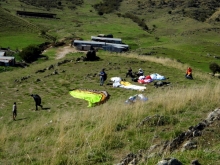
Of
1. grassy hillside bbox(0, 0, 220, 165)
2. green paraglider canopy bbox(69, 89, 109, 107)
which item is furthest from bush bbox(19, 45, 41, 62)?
green paraglider canopy bbox(69, 89, 109, 107)

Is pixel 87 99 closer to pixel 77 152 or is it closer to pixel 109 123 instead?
pixel 109 123

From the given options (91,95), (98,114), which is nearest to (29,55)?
(91,95)

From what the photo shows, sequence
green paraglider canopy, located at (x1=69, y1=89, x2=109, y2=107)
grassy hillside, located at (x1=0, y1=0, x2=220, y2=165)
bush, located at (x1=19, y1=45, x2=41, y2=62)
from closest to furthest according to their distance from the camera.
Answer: grassy hillside, located at (x1=0, y1=0, x2=220, y2=165) → green paraglider canopy, located at (x1=69, y1=89, x2=109, y2=107) → bush, located at (x1=19, y1=45, x2=41, y2=62)

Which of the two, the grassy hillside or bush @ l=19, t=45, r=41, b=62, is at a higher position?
the grassy hillside

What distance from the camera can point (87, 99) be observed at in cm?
2259

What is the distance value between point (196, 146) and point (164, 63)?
29.7 m

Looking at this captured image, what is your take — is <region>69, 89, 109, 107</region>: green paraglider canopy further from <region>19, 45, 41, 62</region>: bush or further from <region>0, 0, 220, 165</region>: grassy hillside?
<region>19, 45, 41, 62</region>: bush

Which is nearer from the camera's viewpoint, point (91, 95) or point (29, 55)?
point (91, 95)

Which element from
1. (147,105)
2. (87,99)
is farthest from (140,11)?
(147,105)

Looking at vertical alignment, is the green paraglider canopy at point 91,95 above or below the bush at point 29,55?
above

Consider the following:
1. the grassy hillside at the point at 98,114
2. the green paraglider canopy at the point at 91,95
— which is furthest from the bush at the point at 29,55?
the green paraglider canopy at the point at 91,95

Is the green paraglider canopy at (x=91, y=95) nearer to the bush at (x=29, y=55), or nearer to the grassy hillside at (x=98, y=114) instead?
the grassy hillside at (x=98, y=114)

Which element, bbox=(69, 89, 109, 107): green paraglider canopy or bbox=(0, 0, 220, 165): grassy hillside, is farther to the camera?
bbox=(69, 89, 109, 107): green paraglider canopy

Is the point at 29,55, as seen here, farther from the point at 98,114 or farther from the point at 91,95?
the point at 98,114
